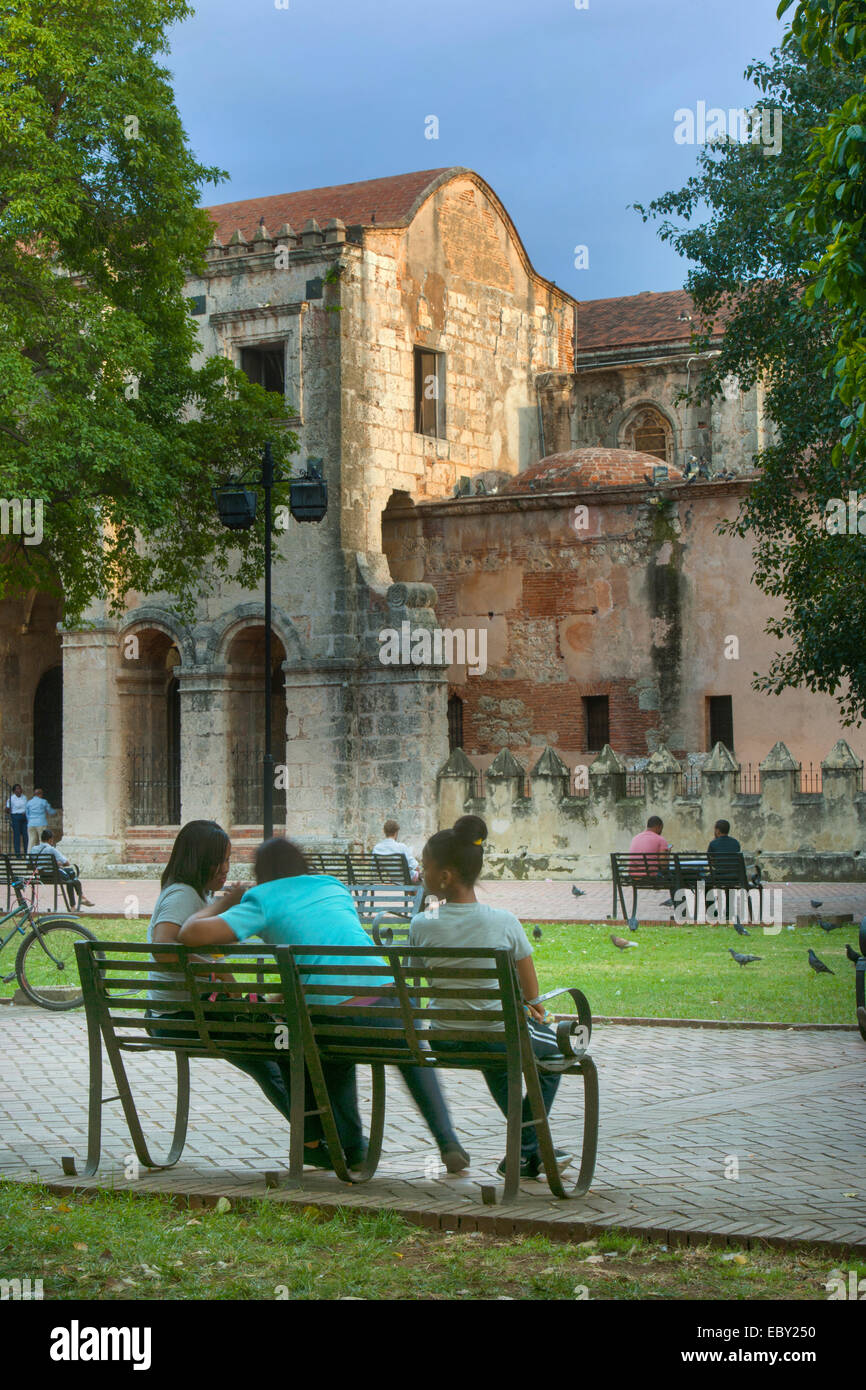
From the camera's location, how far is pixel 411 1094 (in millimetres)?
7094

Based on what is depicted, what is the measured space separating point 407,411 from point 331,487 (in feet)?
9.37

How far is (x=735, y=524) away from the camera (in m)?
22.4

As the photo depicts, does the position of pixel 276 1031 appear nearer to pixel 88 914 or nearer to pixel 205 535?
pixel 88 914

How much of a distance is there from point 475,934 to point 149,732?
27.5m

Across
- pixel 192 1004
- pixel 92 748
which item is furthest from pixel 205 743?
pixel 192 1004

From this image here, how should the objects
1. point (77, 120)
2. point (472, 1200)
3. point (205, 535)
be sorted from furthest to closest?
point (205, 535) → point (77, 120) → point (472, 1200)

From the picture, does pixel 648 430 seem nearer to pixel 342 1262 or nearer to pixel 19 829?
pixel 19 829

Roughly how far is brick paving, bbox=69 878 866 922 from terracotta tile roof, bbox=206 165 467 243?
12.8 metres

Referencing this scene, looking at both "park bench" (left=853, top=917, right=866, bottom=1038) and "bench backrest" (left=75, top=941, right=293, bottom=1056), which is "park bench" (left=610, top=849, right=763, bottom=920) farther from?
"bench backrest" (left=75, top=941, right=293, bottom=1056)

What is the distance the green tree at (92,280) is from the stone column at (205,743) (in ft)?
23.8

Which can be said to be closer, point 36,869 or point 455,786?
point 36,869

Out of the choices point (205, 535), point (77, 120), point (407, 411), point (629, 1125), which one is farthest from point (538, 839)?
point (629, 1125)

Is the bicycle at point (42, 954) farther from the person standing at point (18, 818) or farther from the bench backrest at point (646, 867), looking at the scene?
the person standing at point (18, 818)

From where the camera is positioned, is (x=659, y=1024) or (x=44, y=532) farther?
(x=44, y=532)
